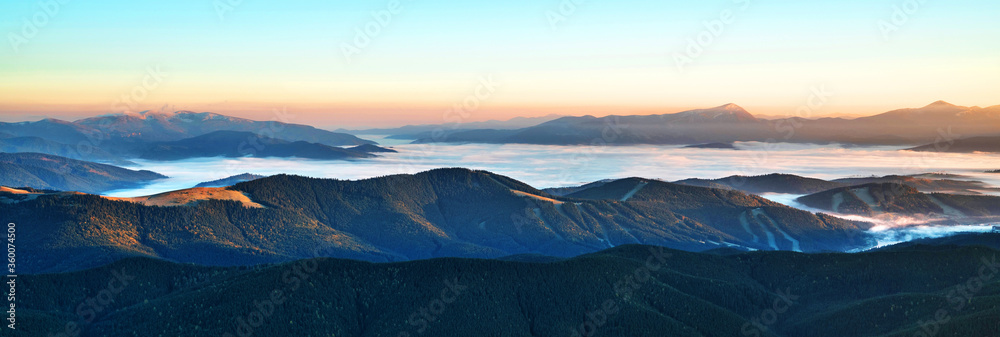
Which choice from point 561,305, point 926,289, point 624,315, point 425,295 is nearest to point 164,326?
point 425,295

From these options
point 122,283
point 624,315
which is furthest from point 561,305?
point 122,283

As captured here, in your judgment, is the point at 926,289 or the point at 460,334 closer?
the point at 460,334

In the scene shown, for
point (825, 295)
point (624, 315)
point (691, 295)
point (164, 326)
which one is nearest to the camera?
point (164, 326)

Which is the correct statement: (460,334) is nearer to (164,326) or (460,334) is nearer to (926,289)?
(164,326)

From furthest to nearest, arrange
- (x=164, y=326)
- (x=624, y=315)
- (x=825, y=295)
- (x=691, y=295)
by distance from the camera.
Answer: (x=825, y=295) → (x=691, y=295) → (x=624, y=315) → (x=164, y=326)

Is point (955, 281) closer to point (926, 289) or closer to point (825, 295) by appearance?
point (926, 289)

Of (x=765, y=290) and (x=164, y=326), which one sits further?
(x=765, y=290)

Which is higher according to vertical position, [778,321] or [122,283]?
[122,283]

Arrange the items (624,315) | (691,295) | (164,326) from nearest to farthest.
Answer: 1. (164,326)
2. (624,315)
3. (691,295)

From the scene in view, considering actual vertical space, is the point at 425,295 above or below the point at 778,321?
above
